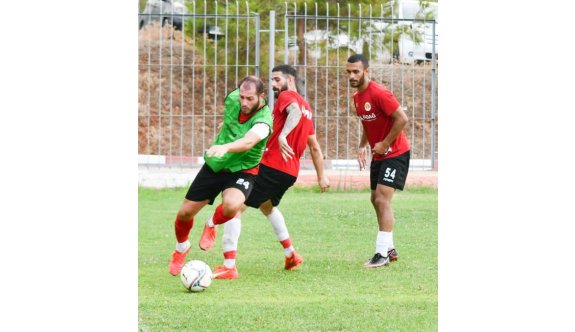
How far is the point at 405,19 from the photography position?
722 cm

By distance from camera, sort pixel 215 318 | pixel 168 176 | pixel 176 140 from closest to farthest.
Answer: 1. pixel 215 318
2. pixel 168 176
3. pixel 176 140

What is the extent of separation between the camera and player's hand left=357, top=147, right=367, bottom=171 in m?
7.20

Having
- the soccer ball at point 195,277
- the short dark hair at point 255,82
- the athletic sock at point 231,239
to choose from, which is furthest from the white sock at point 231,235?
the short dark hair at point 255,82

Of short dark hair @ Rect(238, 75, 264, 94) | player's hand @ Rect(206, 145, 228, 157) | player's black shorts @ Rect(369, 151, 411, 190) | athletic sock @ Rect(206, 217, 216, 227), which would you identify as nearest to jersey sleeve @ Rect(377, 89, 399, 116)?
player's black shorts @ Rect(369, 151, 411, 190)

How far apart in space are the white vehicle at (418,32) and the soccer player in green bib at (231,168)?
106 cm

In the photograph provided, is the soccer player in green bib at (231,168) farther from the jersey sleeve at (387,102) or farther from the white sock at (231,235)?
the jersey sleeve at (387,102)

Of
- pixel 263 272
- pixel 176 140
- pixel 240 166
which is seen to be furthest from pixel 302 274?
pixel 176 140

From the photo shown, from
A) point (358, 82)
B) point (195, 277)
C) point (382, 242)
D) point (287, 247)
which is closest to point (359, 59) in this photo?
point (358, 82)

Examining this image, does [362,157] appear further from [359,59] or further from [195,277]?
[195,277]

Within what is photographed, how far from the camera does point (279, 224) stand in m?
7.22

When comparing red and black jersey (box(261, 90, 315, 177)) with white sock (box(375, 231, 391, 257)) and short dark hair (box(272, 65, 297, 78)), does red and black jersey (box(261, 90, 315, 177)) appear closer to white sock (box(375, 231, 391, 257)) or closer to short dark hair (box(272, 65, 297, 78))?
short dark hair (box(272, 65, 297, 78))

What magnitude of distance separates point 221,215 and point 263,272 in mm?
436

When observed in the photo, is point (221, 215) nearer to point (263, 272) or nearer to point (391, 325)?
point (263, 272)

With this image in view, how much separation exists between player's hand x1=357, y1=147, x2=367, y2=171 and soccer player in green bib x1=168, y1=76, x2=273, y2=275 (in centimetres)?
63
